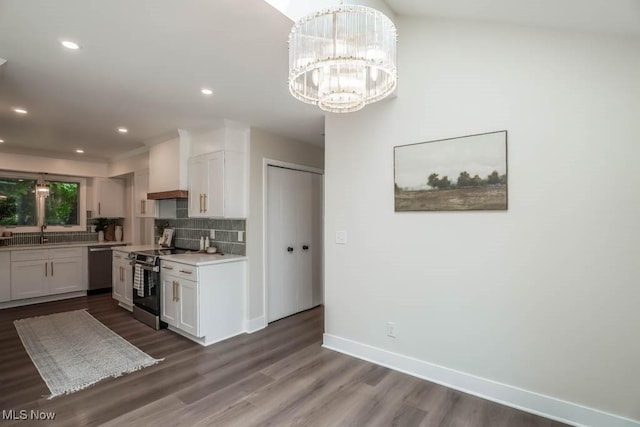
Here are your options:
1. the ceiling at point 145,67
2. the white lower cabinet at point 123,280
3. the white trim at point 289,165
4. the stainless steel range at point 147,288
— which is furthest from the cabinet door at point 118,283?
the white trim at point 289,165

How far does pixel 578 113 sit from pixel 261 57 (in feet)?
7.15

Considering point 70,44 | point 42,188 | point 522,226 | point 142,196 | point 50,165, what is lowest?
point 522,226

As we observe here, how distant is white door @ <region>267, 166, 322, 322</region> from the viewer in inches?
165

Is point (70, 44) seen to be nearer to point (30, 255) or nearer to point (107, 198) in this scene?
point (30, 255)

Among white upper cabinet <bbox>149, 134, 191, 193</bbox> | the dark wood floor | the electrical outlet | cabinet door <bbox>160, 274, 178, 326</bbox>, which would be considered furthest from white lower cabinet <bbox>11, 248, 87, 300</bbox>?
the electrical outlet

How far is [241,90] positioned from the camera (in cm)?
284

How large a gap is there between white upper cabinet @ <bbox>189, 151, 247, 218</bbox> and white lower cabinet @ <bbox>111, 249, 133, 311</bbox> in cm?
146

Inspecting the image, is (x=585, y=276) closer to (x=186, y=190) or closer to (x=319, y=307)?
(x=319, y=307)

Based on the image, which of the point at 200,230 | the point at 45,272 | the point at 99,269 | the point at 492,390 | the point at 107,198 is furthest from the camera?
the point at 107,198

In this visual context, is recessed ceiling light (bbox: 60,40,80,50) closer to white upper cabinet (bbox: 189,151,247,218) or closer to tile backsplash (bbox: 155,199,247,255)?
white upper cabinet (bbox: 189,151,247,218)

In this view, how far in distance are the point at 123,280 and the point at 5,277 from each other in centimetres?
183

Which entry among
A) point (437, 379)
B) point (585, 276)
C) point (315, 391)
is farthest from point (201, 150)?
point (585, 276)

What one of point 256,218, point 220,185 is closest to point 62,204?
point 220,185

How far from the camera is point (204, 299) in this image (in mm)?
3334
